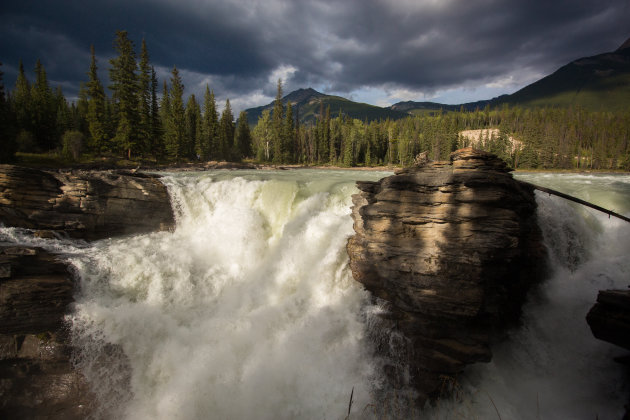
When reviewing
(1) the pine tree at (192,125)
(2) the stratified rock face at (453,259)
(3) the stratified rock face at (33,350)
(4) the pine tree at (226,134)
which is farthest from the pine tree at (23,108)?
(2) the stratified rock face at (453,259)

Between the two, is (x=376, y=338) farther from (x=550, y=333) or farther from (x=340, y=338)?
(x=550, y=333)

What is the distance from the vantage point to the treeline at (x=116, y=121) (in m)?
34.0

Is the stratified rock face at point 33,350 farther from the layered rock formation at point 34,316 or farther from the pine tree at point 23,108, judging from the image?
the pine tree at point 23,108

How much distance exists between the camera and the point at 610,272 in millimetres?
8664

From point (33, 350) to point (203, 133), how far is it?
49.4 meters

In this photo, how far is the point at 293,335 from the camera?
910cm

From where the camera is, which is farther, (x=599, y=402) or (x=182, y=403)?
(x=182, y=403)

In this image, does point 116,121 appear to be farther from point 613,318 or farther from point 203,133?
point 613,318

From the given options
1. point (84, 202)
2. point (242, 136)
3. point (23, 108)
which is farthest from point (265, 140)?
point (84, 202)

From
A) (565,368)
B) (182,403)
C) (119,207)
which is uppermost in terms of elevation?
(119,207)

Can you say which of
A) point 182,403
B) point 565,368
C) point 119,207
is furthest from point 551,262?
point 119,207

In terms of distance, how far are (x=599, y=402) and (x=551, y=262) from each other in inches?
154

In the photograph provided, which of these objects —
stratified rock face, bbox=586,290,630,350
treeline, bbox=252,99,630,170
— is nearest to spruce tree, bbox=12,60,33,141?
treeline, bbox=252,99,630,170

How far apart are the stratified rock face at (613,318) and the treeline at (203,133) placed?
41.7 metres
